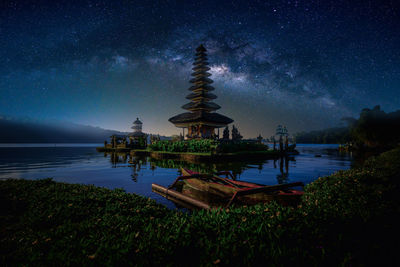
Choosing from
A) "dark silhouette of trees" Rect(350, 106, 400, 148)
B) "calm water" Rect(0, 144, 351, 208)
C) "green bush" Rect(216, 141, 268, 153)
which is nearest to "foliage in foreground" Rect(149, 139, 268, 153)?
"green bush" Rect(216, 141, 268, 153)

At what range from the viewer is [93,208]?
165 inches

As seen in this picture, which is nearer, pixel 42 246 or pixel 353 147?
pixel 42 246

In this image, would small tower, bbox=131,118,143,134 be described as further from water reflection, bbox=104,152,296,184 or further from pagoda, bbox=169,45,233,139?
water reflection, bbox=104,152,296,184

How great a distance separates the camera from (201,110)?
38.5 m

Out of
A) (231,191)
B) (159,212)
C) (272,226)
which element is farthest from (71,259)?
(231,191)

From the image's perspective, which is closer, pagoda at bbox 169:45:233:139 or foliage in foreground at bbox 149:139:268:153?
foliage in foreground at bbox 149:139:268:153

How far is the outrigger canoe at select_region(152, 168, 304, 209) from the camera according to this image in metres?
5.49

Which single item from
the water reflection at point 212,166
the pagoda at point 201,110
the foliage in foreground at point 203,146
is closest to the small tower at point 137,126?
the pagoda at point 201,110

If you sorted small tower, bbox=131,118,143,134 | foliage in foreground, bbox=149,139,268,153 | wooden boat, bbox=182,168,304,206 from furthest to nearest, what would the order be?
small tower, bbox=131,118,143,134 < foliage in foreground, bbox=149,139,268,153 < wooden boat, bbox=182,168,304,206

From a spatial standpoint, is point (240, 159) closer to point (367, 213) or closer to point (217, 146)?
point (217, 146)

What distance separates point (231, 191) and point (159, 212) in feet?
9.59

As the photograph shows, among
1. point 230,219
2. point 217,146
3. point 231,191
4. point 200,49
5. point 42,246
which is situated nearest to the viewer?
point 42,246

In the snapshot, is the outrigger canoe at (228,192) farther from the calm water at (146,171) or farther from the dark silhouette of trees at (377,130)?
the dark silhouette of trees at (377,130)

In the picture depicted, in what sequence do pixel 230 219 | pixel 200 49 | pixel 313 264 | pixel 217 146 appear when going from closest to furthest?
1. pixel 313 264
2. pixel 230 219
3. pixel 217 146
4. pixel 200 49
